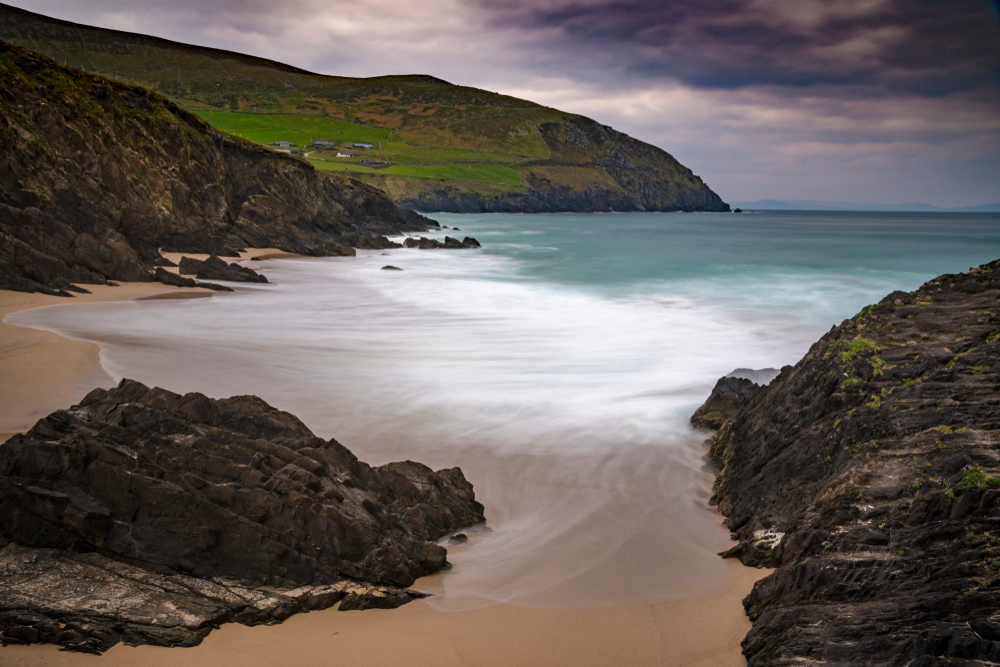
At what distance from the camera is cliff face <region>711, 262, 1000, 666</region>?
11.2 feet

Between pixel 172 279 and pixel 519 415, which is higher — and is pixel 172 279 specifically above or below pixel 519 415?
above

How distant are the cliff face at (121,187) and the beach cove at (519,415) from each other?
3.90 metres

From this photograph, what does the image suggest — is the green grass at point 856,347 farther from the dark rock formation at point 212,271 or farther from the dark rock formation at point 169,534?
the dark rock formation at point 212,271

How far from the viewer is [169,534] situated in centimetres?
456

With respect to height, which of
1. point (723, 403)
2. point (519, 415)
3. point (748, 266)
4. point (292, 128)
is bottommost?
point (519, 415)

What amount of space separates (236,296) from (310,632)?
1746 cm

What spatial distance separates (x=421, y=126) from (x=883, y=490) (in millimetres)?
160634

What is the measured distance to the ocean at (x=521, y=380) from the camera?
608cm

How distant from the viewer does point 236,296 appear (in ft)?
65.9

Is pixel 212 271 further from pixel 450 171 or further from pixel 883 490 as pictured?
pixel 450 171

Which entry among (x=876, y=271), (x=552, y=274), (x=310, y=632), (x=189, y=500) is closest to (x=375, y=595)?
(x=310, y=632)

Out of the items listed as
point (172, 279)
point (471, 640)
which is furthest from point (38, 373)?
point (172, 279)

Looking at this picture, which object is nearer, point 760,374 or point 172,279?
point 760,374

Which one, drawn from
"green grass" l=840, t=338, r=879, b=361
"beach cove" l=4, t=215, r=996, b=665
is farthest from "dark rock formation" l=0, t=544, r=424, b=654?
"green grass" l=840, t=338, r=879, b=361
